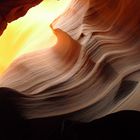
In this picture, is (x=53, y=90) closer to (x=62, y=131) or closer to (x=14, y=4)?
(x=62, y=131)

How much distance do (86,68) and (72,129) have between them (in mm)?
194

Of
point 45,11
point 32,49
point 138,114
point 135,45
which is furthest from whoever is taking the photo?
point 45,11

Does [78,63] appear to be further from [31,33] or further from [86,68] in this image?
[31,33]

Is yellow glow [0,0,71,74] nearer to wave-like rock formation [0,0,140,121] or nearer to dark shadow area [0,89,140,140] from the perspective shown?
wave-like rock formation [0,0,140,121]

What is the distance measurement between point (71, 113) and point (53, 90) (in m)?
0.08

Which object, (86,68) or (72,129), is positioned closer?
(72,129)

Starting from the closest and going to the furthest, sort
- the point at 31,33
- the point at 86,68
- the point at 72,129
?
the point at 72,129 → the point at 86,68 → the point at 31,33

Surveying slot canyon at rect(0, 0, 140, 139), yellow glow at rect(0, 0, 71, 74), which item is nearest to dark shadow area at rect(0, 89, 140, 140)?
slot canyon at rect(0, 0, 140, 139)

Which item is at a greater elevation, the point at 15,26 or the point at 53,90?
the point at 15,26

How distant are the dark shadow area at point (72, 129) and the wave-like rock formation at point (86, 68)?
2cm

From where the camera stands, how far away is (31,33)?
144cm

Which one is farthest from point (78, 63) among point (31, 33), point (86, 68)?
point (31, 33)

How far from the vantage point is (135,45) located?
3.83ft

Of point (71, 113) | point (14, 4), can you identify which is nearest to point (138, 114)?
point (71, 113)
